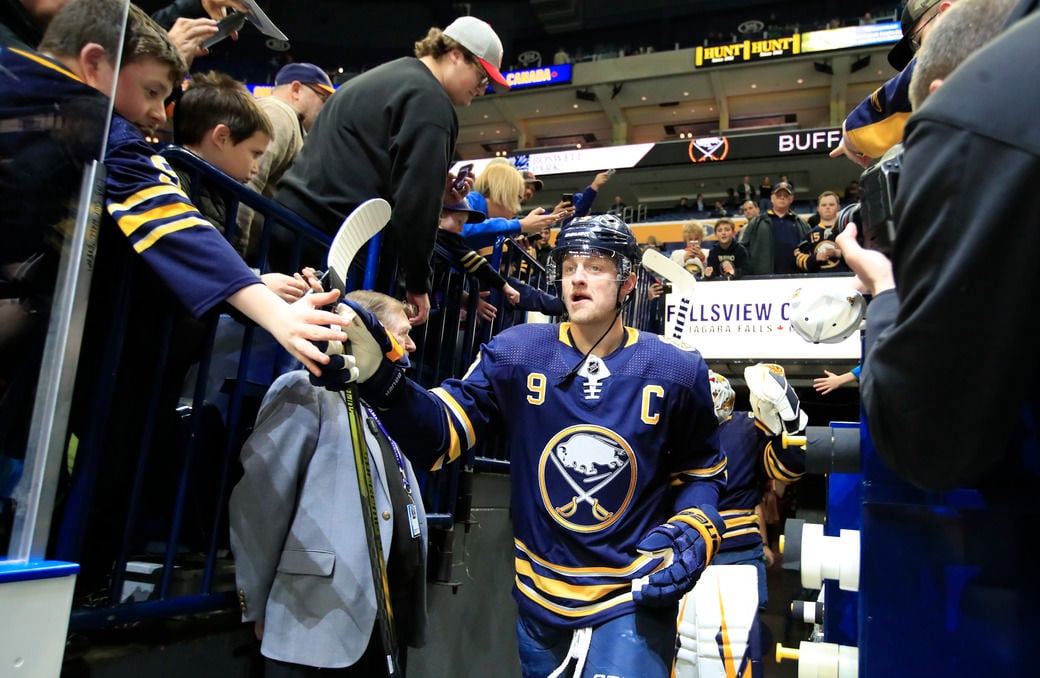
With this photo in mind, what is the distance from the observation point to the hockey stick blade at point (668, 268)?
5508 millimetres

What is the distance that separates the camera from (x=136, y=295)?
2.06m

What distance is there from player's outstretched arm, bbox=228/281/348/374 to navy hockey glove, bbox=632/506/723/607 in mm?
1083

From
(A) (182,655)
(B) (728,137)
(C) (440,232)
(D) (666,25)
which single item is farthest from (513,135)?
(A) (182,655)

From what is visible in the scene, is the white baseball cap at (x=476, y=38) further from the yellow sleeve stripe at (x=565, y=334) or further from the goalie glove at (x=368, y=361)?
the goalie glove at (x=368, y=361)

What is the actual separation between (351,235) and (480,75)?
149 centimetres

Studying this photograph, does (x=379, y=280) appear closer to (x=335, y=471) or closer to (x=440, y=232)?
(x=440, y=232)

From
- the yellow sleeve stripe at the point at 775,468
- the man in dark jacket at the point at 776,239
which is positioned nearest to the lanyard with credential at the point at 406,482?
the yellow sleeve stripe at the point at 775,468

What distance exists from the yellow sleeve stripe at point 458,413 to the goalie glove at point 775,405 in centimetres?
284

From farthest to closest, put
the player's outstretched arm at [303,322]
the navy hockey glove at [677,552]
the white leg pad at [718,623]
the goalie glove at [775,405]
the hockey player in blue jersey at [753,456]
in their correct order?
the goalie glove at [775,405] < the hockey player in blue jersey at [753,456] < the white leg pad at [718,623] < the navy hockey glove at [677,552] < the player's outstretched arm at [303,322]

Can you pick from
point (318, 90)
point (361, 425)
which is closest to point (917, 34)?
point (361, 425)

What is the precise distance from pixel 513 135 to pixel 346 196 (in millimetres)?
27604

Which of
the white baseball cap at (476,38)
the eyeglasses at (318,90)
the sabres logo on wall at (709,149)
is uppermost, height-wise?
the sabres logo on wall at (709,149)

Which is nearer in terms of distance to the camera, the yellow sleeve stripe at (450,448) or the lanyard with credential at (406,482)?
the yellow sleeve stripe at (450,448)

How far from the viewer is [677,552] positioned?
2256mm
